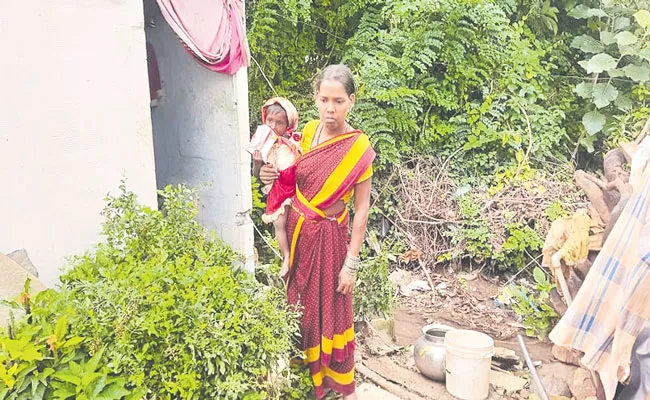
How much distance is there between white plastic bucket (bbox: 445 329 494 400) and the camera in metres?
3.50

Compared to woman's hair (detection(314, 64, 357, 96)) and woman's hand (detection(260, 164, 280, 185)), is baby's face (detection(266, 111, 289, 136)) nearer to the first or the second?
woman's hand (detection(260, 164, 280, 185))

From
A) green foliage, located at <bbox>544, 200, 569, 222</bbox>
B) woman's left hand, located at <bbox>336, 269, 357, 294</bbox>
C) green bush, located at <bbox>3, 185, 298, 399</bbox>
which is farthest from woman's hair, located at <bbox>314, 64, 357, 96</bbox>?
green foliage, located at <bbox>544, 200, 569, 222</bbox>

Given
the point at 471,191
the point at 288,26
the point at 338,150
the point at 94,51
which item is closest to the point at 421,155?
the point at 471,191

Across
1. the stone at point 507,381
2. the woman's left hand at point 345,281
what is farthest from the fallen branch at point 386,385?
the woman's left hand at point 345,281

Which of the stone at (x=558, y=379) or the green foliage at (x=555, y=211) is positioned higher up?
the green foliage at (x=555, y=211)

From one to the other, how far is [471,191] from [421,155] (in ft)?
2.56

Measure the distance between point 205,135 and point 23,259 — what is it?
1738 mm

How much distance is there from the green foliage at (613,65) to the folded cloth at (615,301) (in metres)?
5.26

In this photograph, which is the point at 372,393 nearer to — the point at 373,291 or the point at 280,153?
the point at 373,291

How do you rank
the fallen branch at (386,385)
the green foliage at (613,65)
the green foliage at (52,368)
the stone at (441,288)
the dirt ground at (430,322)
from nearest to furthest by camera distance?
the green foliage at (52,368) < the fallen branch at (386,385) < the dirt ground at (430,322) < the stone at (441,288) < the green foliage at (613,65)

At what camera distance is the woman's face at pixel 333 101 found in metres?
2.67

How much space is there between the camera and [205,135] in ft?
13.6

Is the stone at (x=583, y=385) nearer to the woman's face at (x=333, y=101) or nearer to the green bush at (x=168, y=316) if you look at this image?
the green bush at (x=168, y=316)

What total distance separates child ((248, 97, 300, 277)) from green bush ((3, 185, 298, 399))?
406 mm
